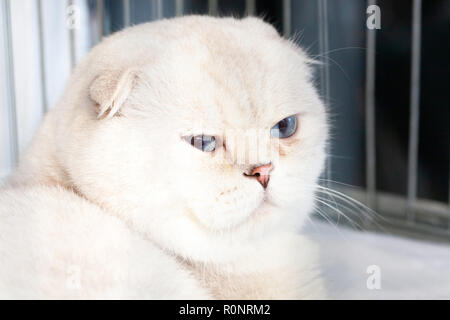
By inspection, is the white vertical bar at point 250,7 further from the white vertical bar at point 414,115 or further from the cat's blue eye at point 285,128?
the cat's blue eye at point 285,128

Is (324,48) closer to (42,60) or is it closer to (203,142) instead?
(203,142)

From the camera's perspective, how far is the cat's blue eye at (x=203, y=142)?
2.36ft

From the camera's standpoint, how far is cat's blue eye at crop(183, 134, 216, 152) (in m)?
0.72

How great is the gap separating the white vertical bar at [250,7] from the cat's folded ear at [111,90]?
554mm

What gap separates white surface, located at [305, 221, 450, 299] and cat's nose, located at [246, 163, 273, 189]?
8.0 inches

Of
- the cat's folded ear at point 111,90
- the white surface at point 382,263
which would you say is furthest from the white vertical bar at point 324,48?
the cat's folded ear at point 111,90

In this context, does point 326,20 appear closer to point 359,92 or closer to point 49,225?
point 359,92

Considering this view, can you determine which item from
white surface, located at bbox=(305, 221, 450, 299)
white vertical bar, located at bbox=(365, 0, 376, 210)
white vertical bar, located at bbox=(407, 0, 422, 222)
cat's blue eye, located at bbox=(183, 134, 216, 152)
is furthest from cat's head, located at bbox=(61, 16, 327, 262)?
white vertical bar, located at bbox=(407, 0, 422, 222)

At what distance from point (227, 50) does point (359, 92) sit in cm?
48

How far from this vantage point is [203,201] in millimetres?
708

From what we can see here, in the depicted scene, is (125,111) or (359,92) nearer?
(125,111)

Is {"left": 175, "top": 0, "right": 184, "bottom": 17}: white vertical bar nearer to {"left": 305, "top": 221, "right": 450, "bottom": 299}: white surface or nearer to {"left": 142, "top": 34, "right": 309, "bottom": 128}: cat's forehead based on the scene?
{"left": 142, "top": 34, "right": 309, "bottom": 128}: cat's forehead

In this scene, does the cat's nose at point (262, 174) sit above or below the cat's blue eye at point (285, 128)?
below
